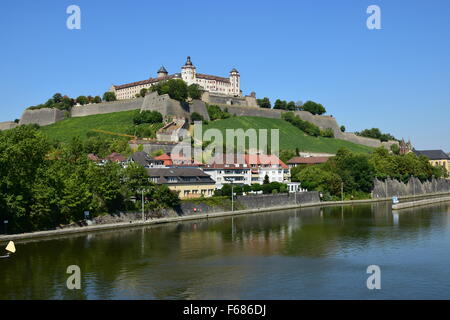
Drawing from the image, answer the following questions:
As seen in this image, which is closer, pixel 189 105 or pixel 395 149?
pixel 189 105

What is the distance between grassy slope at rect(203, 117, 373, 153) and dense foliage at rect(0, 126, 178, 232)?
49505 millimetres

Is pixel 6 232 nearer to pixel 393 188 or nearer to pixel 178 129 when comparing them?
pixel 178 129

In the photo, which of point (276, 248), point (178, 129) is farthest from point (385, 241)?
point (178, 129)

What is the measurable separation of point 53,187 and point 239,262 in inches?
694

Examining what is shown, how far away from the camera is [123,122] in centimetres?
9762

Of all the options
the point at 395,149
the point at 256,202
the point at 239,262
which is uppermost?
the point at 395,149

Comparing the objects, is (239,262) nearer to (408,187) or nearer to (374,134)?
(408,187)

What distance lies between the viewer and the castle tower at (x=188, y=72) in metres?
119

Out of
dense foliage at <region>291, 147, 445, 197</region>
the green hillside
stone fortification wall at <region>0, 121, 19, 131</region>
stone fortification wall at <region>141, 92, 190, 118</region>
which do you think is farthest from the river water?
stone fortification wall at <region>0, 121, 19, 131</region>

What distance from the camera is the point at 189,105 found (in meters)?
102

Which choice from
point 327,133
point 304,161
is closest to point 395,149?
point 327,133

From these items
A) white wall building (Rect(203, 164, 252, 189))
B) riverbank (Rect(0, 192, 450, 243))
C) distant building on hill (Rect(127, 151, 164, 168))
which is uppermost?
distant building on hill (Rect(127, 151, 164, 168))

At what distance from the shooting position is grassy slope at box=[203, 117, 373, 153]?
9951 centimetres

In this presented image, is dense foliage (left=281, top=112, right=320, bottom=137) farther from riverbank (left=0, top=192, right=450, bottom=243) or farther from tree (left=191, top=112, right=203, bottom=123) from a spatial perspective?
riverbank (left=0, top=192, right=450, bottom=243)
